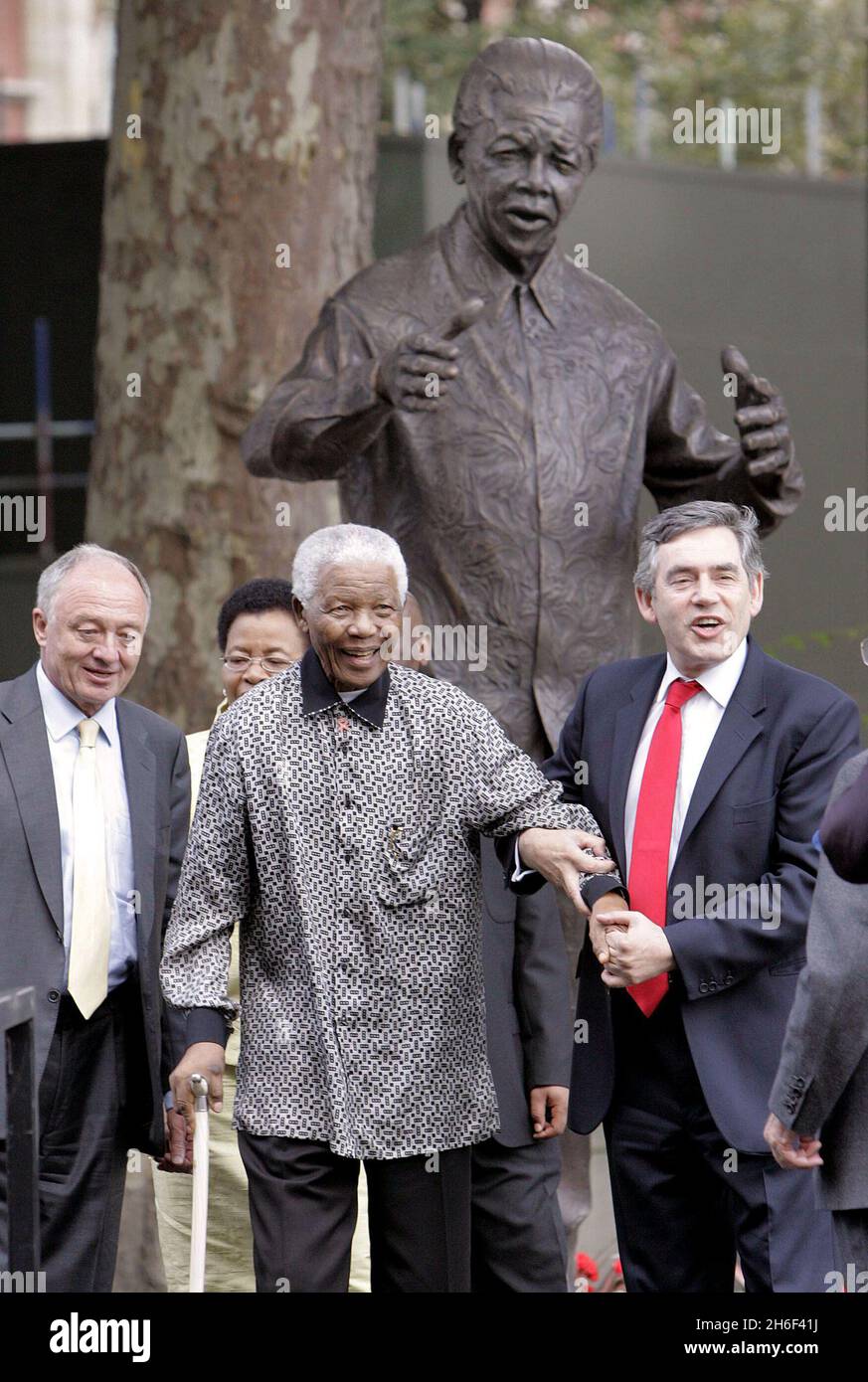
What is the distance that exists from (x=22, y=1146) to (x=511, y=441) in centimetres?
266

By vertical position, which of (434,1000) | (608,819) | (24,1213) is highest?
(608,819)

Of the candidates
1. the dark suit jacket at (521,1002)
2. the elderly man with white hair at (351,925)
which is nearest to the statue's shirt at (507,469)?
the dark suit jacket at (521,1002)

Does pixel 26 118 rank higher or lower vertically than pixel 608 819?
higher

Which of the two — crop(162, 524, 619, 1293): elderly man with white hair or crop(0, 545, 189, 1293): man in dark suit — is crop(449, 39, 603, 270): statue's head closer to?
crop(0, 545, 189, 1293): man in dark suit

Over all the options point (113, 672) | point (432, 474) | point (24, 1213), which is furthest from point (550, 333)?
point (24, 1213)

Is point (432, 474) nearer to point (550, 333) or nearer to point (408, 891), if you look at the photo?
point (550, 333)

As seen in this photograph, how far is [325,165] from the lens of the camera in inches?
314

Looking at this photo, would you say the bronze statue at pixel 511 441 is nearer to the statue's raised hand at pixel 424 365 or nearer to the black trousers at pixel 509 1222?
the statue's raised hand at pixel 424 365

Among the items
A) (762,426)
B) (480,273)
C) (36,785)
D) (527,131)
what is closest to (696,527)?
(762,426)

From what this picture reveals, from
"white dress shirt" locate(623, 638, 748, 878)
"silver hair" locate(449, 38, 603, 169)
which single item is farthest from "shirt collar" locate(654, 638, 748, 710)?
"silver hair" locate(449, 38, 603, 169)

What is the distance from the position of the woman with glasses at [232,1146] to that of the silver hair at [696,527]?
98cm

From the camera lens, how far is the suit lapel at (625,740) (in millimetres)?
4070

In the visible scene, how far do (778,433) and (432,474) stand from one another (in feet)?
3.01
